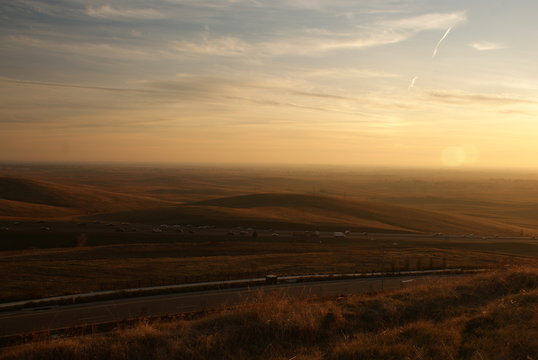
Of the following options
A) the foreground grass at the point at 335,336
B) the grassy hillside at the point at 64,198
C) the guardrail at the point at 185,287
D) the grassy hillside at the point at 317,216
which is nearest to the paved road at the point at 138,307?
the guardrail at the point at 185,287

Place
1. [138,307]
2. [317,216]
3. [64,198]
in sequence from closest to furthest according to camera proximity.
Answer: [138,307] → [317,216] → [64,198]

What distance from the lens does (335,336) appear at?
444 inches

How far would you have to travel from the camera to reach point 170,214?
316 feet

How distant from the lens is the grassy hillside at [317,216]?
90.3 metres

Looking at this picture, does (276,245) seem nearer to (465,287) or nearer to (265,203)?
(465,287)

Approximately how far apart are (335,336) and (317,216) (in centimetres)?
9212

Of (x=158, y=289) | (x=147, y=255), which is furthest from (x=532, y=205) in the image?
(x=158, y=289)

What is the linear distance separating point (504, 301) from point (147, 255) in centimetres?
4081

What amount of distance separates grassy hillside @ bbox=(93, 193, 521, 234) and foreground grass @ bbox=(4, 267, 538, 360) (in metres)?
72.8

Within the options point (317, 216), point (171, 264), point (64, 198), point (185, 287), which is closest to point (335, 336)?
point (185, 287)

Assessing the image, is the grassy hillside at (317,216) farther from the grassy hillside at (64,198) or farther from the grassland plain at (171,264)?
the grassy hillside at (64,198)

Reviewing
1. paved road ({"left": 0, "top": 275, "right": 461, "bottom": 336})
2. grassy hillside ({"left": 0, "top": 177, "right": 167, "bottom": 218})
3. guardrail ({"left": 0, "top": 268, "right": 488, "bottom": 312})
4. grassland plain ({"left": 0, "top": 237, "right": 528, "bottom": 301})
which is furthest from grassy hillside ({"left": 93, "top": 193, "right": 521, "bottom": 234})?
paved road ({"left": 0, "top": 275, "right": 461, "bottom": 336})

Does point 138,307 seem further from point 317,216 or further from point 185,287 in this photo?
point 317,216

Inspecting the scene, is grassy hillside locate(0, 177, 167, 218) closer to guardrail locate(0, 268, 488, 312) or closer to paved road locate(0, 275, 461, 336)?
guardrail locate(0, 268, 488, 312)
